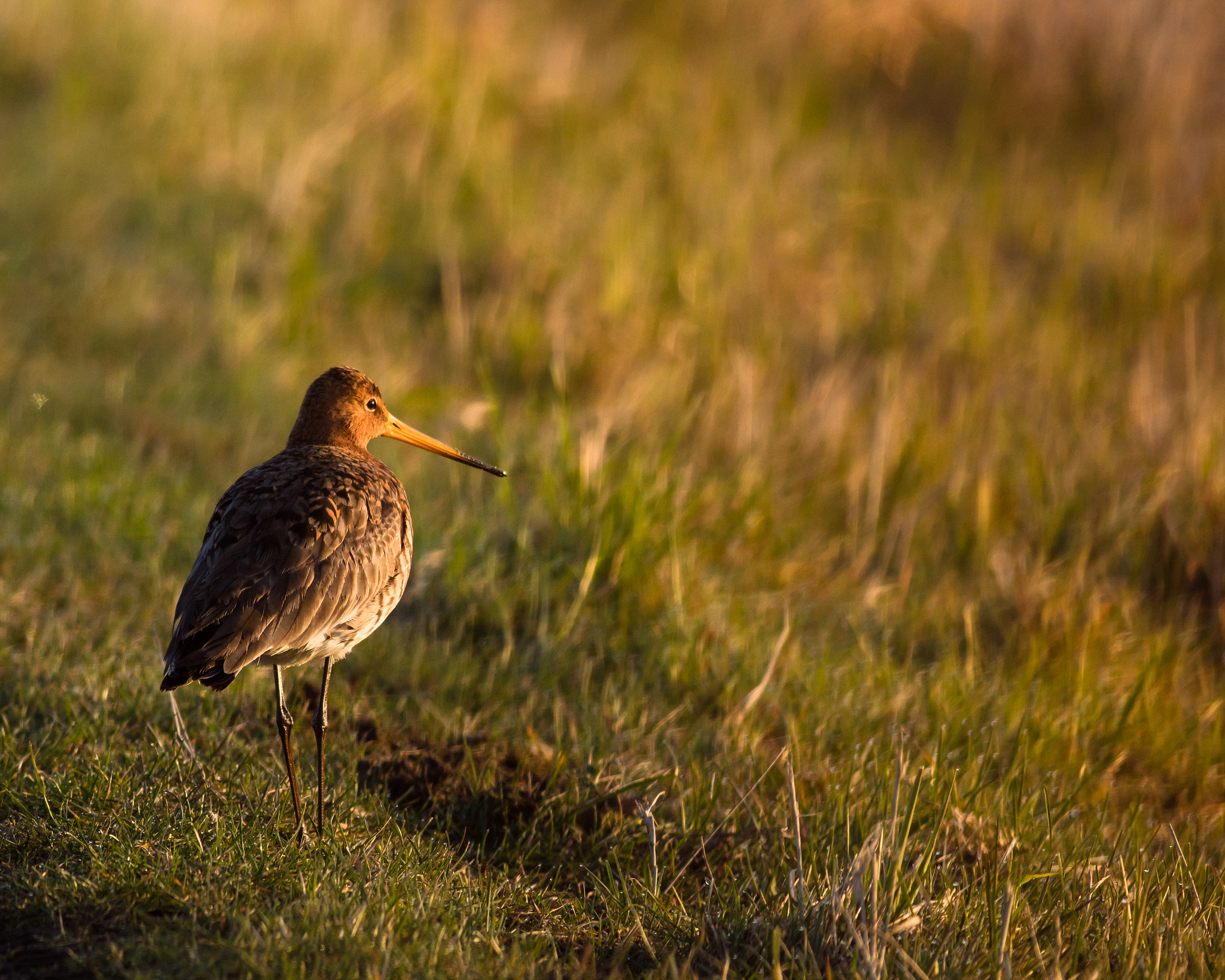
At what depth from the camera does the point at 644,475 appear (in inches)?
190

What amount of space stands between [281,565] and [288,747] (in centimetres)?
49

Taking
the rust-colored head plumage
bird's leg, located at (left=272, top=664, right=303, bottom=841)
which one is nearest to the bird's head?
the rust-colored head plumage

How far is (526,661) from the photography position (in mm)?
4348

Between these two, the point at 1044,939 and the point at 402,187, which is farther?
the point at 402,187

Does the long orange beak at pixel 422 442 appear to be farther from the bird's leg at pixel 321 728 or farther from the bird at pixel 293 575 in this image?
the bird's leg at pixel 321 728

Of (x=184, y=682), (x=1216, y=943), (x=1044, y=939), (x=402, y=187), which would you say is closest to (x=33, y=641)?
(x=184, y=682)

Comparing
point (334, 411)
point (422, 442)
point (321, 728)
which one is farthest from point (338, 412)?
point (321, 728)

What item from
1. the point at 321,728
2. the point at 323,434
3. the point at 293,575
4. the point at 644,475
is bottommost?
the point at 321,728

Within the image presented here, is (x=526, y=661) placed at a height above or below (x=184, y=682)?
below

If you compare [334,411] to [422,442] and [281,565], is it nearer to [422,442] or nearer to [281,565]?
[422,442]

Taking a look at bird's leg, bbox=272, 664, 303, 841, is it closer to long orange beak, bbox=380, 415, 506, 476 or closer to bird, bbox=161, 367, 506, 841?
bird, bbox=161, 367, 506, 841

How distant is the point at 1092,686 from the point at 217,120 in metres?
6.17

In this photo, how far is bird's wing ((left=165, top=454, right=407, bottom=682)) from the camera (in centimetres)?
307

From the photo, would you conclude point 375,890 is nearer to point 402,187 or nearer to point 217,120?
point 402,187
